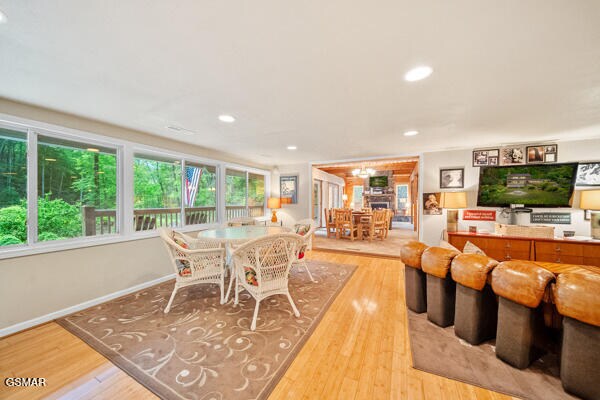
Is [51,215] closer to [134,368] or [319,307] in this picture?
[134,368]

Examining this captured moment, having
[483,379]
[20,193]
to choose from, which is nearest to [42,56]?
[20,193]

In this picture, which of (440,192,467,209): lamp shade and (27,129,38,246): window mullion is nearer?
(27,129,38,246): window mullion

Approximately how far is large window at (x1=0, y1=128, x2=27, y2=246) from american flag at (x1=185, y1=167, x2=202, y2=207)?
6.21ft

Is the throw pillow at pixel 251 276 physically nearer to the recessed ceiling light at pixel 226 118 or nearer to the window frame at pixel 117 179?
the recessed ceiling light at pixel 226 118

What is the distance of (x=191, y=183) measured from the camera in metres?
4.05

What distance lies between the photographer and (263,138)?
3443 mm

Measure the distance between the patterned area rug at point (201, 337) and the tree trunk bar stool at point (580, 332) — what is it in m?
1.75

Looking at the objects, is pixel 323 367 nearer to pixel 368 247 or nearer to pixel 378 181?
pixel 368 247

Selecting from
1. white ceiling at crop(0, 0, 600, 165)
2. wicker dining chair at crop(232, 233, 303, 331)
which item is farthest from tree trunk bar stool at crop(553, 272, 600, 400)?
wicker dining chair at crop(232, 233, 303, 331)

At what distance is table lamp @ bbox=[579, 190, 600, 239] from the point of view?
3.07 meters

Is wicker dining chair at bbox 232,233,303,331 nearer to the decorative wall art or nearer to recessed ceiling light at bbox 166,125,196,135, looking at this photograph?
recessed ceiling light at bbox 166,125,196,135

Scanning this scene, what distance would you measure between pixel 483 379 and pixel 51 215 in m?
4.37

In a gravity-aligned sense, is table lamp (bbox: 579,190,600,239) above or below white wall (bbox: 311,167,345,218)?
below

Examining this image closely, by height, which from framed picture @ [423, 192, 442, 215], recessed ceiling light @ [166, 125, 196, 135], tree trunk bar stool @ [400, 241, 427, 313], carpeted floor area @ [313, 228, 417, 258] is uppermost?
recessed ceiling light @ [166, 125, 196, 135]
